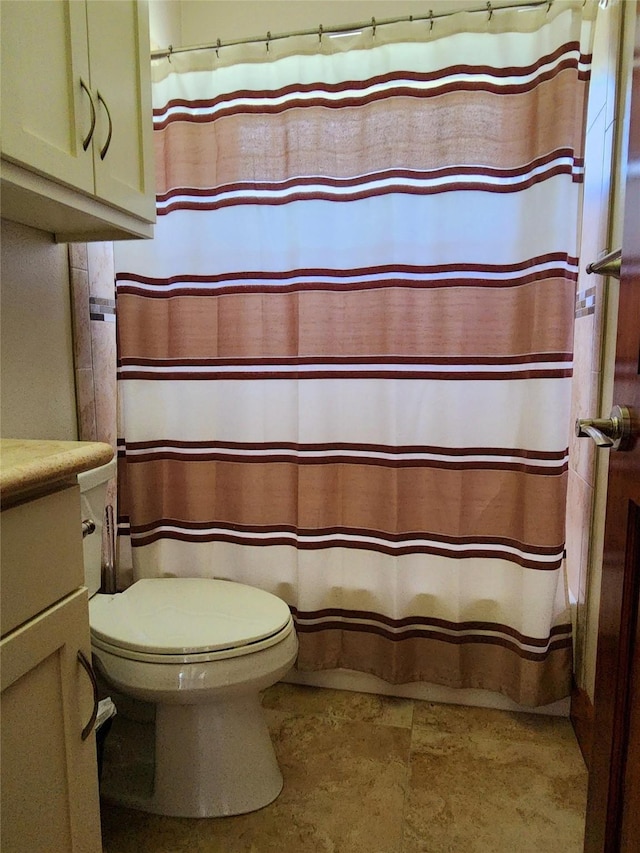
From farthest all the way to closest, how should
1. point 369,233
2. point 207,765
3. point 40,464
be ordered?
point 369,233 < point 207,765 < point 40,464

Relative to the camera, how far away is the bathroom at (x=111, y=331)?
144cm

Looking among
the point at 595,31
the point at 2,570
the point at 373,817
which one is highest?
the point at 595,31

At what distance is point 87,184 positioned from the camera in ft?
3.69

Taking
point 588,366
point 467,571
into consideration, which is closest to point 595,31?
point 588,366

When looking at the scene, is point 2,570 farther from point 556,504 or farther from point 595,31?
point 595,31

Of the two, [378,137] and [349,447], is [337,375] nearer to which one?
[349,447]

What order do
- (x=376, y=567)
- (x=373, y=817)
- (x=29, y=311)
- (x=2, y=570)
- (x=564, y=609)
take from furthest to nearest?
(x=376, y=567) → (x=564, y=609) → (x=29, y=311) → (x=373, y=817) → (x=2, y=570)

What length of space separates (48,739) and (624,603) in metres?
0.83

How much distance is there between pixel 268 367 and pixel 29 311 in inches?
25.7

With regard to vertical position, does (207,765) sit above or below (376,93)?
below

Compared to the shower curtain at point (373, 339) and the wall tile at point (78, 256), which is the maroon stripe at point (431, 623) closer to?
the shower curtain at point (373, 339)

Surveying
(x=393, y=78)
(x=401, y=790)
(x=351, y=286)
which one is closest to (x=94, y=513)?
(x=351, y=286)

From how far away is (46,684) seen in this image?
810mm

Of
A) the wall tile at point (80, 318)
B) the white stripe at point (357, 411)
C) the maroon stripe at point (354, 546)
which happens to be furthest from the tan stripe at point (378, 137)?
the maroon stripe at point (354, 546)
